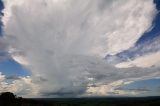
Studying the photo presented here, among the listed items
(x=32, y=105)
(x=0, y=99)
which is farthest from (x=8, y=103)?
→ (x=32, y=105)

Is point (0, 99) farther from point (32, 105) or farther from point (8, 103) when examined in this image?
point (32, 105)

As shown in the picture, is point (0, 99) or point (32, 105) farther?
point (32, 105)

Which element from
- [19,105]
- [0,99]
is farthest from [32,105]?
[0,99]

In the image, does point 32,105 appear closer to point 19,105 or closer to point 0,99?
point 19,105

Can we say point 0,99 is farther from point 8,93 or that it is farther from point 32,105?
point 32,105

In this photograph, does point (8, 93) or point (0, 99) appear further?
point (8, 93)
